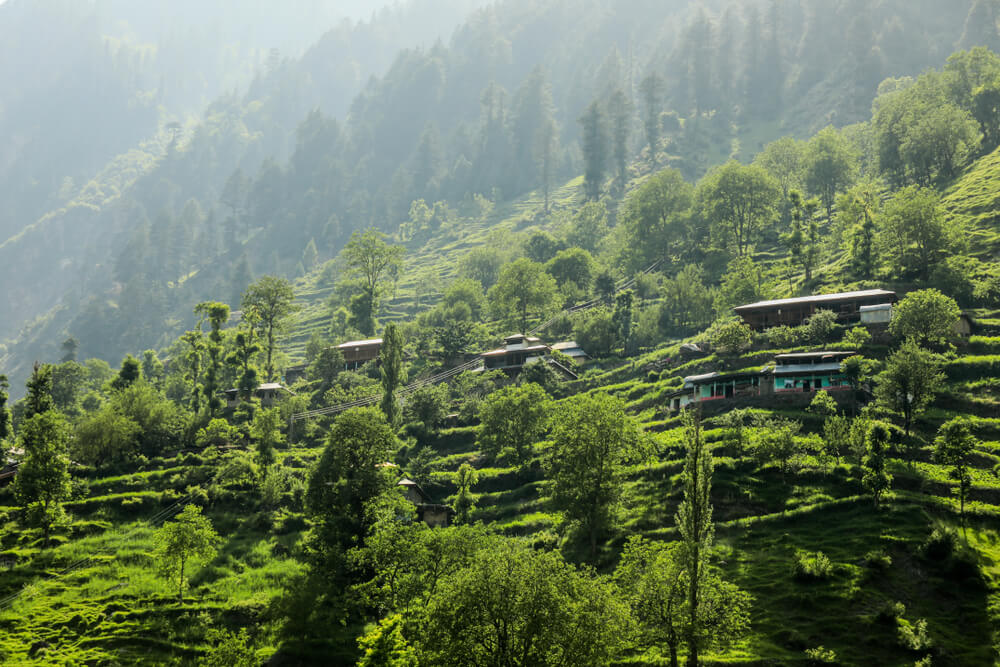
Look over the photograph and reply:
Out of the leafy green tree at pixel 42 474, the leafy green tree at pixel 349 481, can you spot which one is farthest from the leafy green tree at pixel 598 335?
the leafy green tree at pixel 42 474

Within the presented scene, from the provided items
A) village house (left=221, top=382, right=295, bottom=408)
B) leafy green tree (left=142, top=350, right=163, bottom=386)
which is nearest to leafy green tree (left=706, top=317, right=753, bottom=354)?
village house (left=221, top=382, right=295, bottom=408)

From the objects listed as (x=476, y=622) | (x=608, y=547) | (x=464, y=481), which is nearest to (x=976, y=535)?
(x=608, y=547)

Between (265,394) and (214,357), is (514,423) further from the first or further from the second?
(214,357)

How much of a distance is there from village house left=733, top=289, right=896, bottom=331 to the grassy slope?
14.0m

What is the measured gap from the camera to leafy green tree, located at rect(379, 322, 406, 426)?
88188mm

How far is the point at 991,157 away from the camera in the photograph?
117000 millimetres

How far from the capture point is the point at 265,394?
333 ft

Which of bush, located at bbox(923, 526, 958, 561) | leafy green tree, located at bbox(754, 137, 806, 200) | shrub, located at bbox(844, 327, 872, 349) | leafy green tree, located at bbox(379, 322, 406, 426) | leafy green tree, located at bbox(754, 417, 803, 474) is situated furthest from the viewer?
leafy green tree, located at bbox(754, 137, 806, 200)

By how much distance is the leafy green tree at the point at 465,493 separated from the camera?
70812 mm

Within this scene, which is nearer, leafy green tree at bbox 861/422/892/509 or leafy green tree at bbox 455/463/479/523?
leafy green tree at bbox 861/422/892/509

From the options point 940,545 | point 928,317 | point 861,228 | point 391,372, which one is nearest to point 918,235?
point 861,228

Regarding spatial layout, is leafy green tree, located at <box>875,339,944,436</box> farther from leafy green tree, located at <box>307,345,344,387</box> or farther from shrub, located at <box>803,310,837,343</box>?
leafy green tree, located at <box>307,345,344,387</box>

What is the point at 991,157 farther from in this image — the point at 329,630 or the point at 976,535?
the point at 329,630

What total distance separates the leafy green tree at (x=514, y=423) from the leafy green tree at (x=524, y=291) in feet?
131
